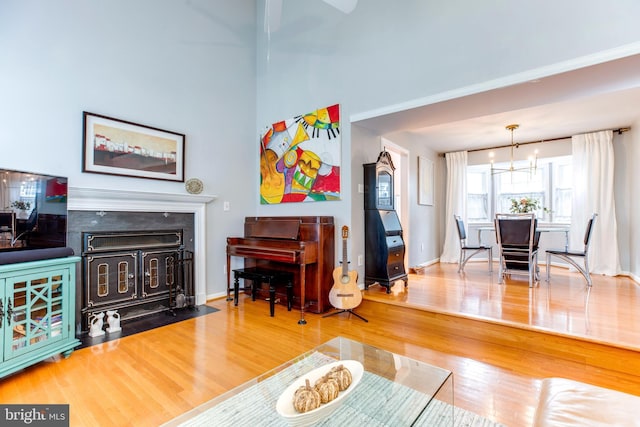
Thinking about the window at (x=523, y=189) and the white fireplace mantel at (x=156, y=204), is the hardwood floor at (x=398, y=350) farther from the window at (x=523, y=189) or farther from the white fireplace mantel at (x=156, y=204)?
the window at (x=523, y=189)

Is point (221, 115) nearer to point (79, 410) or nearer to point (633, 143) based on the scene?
point (79, 410)

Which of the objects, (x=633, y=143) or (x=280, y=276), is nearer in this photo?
(x=280, y=276)

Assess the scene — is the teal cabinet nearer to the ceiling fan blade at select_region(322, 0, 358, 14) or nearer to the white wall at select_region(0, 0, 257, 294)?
the white wall at select_region(0, 0, 257, 294)

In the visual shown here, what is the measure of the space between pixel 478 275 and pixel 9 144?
224 inches

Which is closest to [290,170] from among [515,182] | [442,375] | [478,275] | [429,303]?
[429,303]

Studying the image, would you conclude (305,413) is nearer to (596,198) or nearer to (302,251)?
(302,251)

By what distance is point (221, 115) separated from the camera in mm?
3914

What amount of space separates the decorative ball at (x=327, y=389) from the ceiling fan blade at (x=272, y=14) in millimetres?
3080

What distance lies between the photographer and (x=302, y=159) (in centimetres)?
377

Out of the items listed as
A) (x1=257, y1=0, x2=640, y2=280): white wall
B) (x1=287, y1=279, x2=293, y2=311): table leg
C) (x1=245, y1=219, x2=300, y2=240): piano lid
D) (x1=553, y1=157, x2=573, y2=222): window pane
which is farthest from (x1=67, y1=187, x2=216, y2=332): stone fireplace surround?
(x1=553, y1=157, x2=573, y2=222): window pane

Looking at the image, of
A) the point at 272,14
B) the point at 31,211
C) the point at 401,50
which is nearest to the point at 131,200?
the point at 31,211

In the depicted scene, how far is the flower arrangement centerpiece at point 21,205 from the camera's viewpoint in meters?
2.06

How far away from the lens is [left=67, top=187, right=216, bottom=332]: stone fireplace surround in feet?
8.86

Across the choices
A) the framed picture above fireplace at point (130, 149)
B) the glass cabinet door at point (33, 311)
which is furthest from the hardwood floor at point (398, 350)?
the framed picture above fireplace at point (130, 149)
